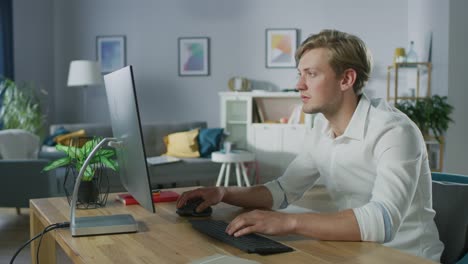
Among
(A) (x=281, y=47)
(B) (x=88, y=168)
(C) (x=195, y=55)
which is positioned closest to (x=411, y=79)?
(A) (x=281, y=47)

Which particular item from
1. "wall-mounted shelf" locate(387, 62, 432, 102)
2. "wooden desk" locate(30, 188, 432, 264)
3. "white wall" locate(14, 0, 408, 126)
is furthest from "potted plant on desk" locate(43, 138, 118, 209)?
"white wall" locate(14, 0, 408, 126)

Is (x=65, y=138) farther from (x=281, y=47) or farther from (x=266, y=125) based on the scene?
(x=281, y=47)

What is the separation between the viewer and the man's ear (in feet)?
5.71

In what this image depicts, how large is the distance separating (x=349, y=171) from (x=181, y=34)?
637 centimetres

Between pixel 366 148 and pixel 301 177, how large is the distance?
0.34 m

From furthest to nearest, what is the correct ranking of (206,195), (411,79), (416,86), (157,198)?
(411,79)
(416,86)
(157,198)
(206,195)

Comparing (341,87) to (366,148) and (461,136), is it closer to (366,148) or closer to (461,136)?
(366,148)

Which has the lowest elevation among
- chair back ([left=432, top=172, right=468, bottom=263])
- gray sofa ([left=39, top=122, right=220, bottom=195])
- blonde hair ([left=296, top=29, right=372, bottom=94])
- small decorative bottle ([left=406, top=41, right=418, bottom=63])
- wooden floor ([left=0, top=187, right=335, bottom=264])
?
wooden floor ([left=0, top=187, right=335, bottom=264])

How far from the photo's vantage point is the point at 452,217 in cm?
178

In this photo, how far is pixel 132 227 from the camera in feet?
5.12

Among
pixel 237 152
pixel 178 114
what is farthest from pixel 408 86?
pixel 178 114

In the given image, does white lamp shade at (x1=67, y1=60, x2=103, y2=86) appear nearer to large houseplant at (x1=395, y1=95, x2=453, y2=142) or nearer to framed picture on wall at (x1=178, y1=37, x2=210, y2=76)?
framed picture on wall at (x1=178, y1=37, x2=210, y2=76)

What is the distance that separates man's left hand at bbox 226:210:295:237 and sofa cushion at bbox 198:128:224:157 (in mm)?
5028

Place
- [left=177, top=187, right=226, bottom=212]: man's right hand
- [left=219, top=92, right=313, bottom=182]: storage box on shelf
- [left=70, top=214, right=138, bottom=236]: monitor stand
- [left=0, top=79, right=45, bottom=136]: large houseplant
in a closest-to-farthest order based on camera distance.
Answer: [left=70, top=214, right=138, bottom=236]: monitor stand
[left=177, top=187, right=226, bottom=212]: man's right hand
[left=0, top=79, right=45, bottom=136]: large houseplant
[left=219, top=92, right=313, bottom=182]: storage box on shelf
